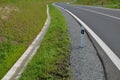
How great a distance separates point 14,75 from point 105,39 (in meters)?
5.64

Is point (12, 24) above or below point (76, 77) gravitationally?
below

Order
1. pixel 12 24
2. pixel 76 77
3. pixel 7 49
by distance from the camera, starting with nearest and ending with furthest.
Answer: pixel 76 77 → pixel 7 49 → pixel 12 24

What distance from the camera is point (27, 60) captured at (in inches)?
374

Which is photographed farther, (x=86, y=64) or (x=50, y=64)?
(x=50, y=64)

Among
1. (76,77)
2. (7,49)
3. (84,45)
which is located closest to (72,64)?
(76,77)

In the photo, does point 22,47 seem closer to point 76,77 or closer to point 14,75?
point 14,75

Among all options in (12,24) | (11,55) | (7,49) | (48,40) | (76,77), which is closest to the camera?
(76,77)

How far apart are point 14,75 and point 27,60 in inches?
64.5

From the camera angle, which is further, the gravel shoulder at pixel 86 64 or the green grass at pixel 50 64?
the green grass at pixel 50 64

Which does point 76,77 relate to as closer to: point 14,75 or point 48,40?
point 14,75

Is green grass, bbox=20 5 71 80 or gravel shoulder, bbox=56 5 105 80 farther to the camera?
green grass, bbox=20 5 71 80

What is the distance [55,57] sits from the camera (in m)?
9.53

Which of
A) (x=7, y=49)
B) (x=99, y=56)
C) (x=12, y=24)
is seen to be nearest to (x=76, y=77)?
(x=99, y=56)

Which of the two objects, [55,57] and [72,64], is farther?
[55,57]
